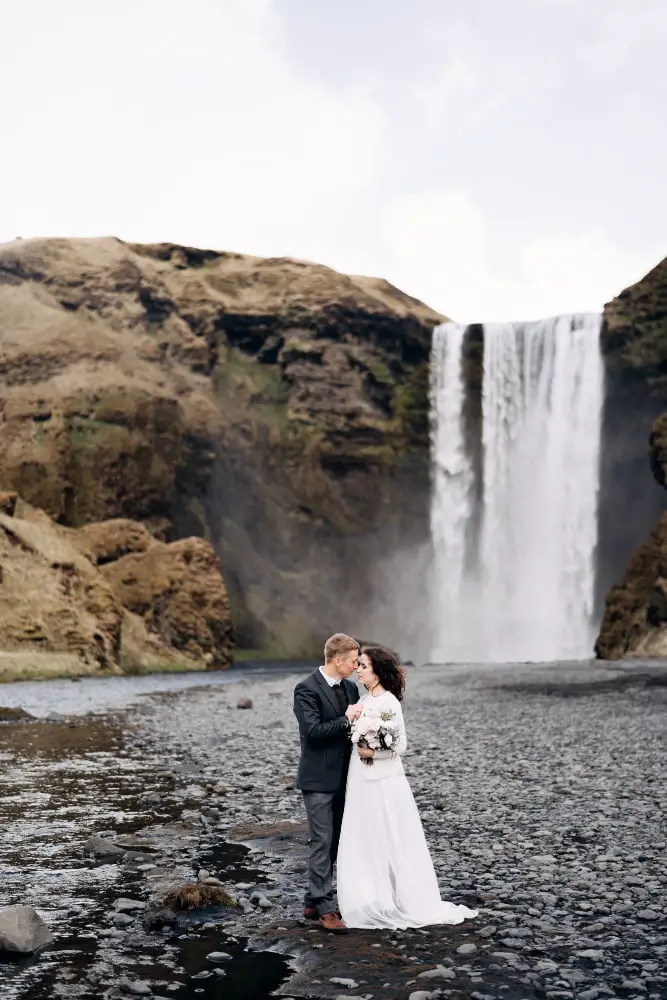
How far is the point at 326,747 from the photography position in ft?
27.0

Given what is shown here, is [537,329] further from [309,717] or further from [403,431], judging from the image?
[309,717]

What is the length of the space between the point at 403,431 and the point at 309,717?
6641 centimetres

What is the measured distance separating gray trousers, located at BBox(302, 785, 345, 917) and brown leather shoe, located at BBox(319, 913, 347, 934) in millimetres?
68

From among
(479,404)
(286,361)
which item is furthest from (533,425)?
(286,361)

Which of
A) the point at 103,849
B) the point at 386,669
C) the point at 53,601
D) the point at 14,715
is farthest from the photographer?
the point at 53,601

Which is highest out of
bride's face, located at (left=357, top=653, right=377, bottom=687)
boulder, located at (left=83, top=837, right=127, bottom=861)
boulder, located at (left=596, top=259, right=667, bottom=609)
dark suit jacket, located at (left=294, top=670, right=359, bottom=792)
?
boulder, located at (left=596, top=259, right=667, bottom=609)

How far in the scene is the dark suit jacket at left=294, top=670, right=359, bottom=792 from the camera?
26.9 ft

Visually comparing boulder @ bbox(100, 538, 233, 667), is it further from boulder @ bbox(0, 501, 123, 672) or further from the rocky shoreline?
the rocky shoreline

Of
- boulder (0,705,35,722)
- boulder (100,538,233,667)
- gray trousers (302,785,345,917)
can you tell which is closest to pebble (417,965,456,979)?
gray trousers (302,785,345,917)

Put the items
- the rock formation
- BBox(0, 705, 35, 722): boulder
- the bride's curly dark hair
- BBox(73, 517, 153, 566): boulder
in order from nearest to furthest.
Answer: the bride's curly dark hair < BBox(0, 705, 35, 722): boulder < the rock formation < BBox(73, 517, 153, 566): boulder

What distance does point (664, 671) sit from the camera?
3475 centimetres

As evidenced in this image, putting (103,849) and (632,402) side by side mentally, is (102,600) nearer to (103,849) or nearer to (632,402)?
(632,402)

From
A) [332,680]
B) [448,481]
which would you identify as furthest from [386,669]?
[448,481]

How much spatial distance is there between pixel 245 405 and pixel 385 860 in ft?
→ 225
